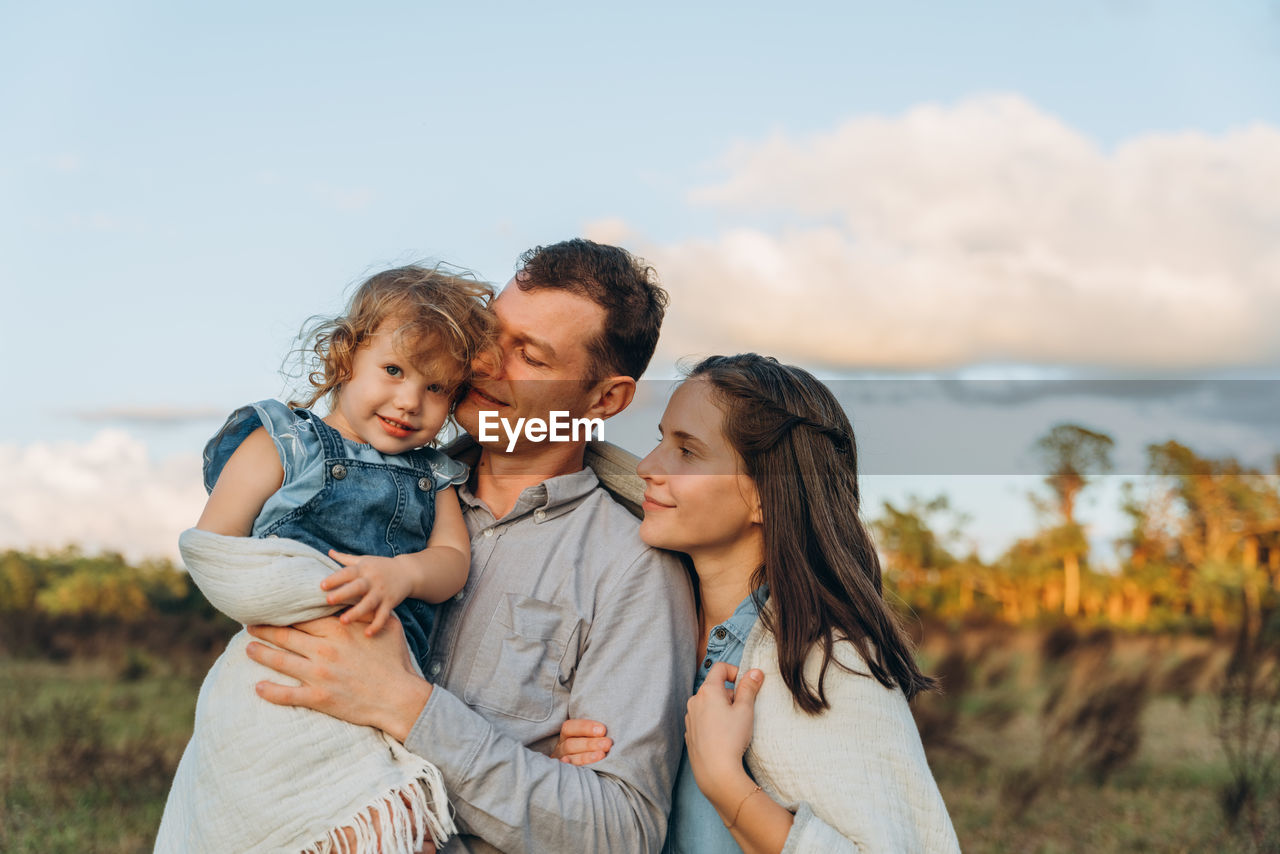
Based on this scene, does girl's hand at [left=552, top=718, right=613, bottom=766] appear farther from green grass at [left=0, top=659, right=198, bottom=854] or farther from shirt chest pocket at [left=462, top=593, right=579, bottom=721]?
green grass at [left=0, top=659, right=198, bottom=854]

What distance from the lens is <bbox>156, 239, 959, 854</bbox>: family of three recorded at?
214 centimetres

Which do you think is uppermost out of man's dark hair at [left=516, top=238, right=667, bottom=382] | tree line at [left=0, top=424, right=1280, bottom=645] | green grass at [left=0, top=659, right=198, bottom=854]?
man's dark hair at [left=516, top=238, right=667, bottom=382]

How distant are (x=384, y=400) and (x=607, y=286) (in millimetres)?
768

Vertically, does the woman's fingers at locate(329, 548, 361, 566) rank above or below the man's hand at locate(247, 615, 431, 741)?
above

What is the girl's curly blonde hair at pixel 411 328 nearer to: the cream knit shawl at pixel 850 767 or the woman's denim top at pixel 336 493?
the woman's denim top at pixel 336 493

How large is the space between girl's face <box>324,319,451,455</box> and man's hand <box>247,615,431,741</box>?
500 mm

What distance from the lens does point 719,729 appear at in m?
2.25

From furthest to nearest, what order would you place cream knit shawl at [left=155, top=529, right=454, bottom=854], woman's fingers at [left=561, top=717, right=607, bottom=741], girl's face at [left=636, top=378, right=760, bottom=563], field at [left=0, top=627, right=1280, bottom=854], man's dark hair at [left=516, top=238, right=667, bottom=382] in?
field at [left=0, top=627, right=1280, bottom=854], man's dark hair at [left=516, top=238, right=667, bottom=382], girl's face at [left=636, top=378, right=760, bottom=563], woman's fingers at [left=561, top=717, right=607, bottom=741], cream knit shawl at [left=155, top=529, right=454, bottom=854]

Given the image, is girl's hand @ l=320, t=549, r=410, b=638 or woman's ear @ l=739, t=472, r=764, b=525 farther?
woman's ear @ l=739, t=472, r=764, b=525

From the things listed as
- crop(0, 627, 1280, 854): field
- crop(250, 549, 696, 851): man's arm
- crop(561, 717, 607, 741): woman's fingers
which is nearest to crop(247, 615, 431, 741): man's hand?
crop(250, 549, 696, 851): man's arm

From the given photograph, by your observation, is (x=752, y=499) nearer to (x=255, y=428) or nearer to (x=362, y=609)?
(x=362, y=609)

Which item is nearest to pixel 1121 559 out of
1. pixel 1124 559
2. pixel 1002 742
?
pixel 1124 559

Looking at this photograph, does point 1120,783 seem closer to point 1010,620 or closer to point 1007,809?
point 1007,809

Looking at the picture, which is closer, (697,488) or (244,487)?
(244,487)
